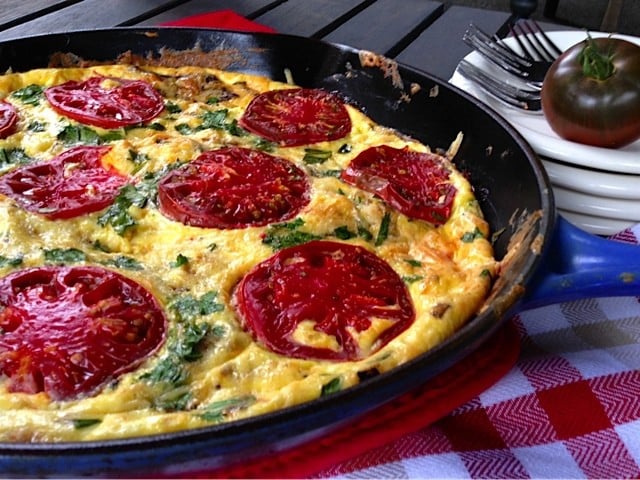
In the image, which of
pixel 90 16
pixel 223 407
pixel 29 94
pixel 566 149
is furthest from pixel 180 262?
pixel 90 16

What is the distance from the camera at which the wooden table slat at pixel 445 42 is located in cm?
329

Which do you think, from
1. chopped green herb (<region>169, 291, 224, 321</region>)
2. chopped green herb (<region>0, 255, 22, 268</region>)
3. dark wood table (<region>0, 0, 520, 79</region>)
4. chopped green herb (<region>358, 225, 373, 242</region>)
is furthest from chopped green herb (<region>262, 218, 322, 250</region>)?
dark wood table (<region>0, 0, 520, 79</region>)

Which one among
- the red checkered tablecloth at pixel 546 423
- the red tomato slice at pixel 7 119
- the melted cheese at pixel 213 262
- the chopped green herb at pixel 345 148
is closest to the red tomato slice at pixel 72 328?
the melted cheese at pixel 213 262

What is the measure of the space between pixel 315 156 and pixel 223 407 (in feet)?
3.72

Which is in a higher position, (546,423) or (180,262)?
(180,262)

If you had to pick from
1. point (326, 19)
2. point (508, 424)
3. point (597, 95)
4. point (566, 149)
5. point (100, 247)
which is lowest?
point (508, 424)

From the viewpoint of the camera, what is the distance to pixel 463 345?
1.39 m

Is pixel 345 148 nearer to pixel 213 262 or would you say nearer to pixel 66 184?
pixel 213 262

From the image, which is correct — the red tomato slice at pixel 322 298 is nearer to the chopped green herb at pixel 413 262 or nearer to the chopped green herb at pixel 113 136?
the chopped green herb at pixel 413 262

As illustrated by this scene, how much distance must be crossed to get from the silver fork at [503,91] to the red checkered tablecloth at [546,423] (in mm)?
861

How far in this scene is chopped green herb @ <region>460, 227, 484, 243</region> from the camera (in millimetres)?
2068

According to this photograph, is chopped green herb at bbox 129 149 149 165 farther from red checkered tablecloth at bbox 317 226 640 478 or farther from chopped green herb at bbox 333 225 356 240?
red checkered tablecloth at bbox 317 226 640 478

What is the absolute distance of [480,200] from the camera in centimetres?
228

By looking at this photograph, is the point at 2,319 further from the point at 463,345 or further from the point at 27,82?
the point at 27,82
